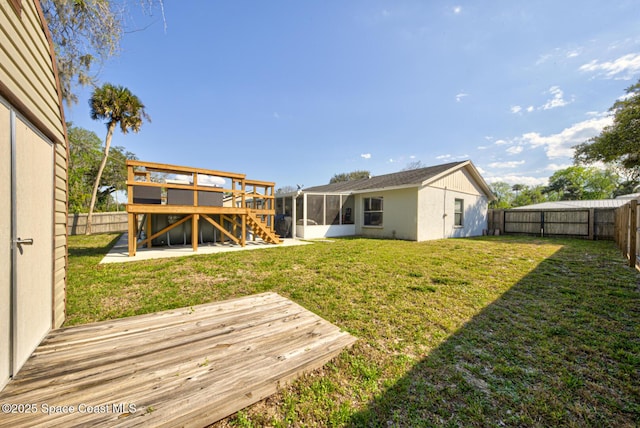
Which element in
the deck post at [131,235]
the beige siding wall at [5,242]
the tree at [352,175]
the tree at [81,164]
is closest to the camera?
the beige siding wall at [5,242]

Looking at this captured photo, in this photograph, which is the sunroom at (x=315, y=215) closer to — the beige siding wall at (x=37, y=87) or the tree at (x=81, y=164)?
the beige siding wall at (x=37, y=87)

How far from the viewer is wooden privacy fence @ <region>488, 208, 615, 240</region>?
1101 cm

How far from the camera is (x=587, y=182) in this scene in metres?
30.0

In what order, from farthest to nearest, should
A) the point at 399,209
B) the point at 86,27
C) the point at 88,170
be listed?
1. the point at 88,170
2. the point at 399,209
3. the point at 86,27

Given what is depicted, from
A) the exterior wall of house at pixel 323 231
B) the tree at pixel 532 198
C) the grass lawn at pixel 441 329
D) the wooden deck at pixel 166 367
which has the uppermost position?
the tree at pixel 532 198

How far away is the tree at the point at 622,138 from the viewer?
1055cm

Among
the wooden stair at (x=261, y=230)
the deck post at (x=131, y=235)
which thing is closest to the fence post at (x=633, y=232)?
the wooden stair at (x=261, y=230)

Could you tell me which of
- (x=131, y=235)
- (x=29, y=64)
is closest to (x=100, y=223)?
(x=131, y=235)

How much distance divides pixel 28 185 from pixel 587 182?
46663 millimetres

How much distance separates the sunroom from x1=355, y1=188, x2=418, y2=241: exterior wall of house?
0.77 meters

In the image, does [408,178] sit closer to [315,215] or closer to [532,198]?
[315,215]

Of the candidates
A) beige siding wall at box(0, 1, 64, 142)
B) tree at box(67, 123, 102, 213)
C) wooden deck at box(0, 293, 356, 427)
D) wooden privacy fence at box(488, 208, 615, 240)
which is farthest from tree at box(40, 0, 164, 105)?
wooden privacy fence at box(488, 208, 615, 240)

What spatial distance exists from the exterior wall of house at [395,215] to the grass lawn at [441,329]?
15.7ft

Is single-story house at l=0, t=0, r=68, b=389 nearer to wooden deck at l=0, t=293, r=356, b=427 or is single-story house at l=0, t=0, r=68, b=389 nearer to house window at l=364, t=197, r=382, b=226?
wooden deck at l=0, t=293, r=356, b=427
